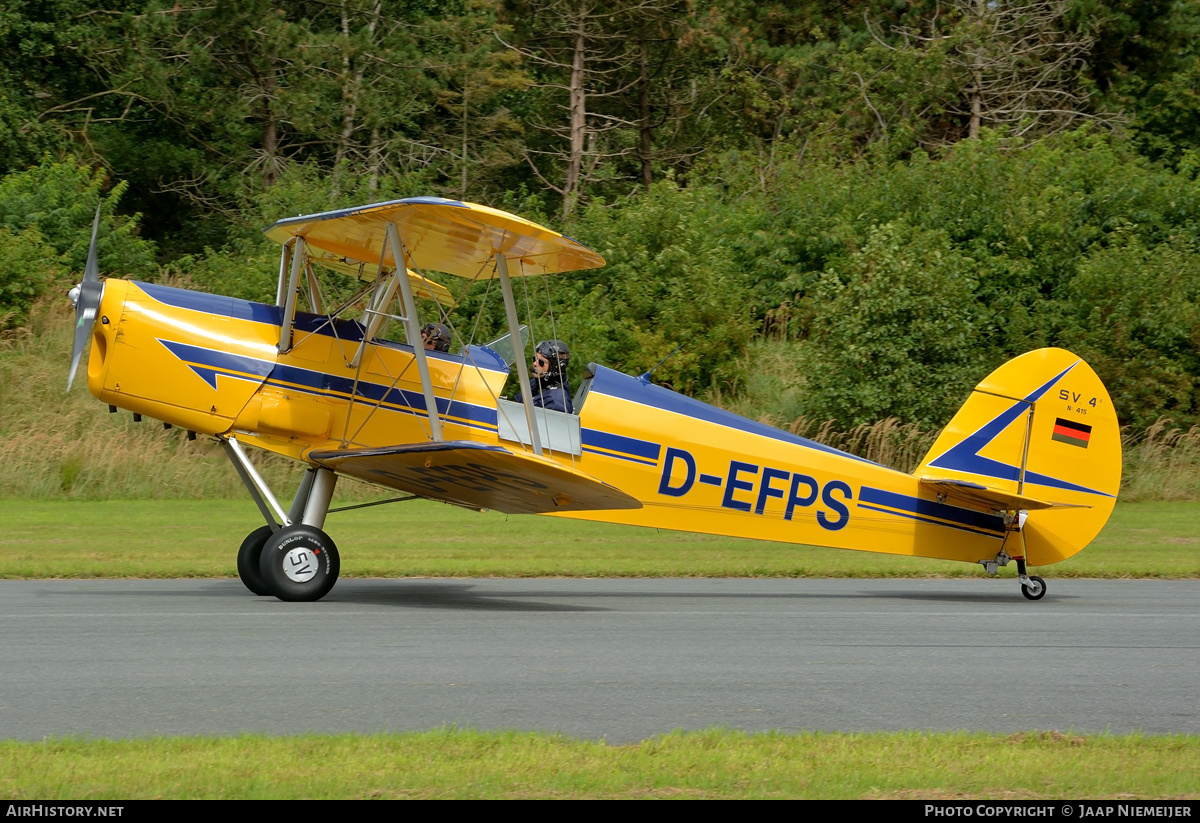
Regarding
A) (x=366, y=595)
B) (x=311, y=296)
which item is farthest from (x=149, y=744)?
(x=311, y=296)

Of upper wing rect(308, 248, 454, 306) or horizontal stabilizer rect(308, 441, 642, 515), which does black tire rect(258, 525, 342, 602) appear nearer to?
horizontal stabilizer rect(308, 441, 642, 515)

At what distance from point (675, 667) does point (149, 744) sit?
10.4ft

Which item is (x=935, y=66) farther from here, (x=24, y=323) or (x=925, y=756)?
(x=925, y=756)

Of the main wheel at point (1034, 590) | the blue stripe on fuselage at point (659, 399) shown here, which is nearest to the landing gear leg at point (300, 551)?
the blue stripe on fuselage at point (659, 399)

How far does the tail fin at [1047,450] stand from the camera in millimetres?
10703

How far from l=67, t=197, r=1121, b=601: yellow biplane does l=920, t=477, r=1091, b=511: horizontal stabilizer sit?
2 cm

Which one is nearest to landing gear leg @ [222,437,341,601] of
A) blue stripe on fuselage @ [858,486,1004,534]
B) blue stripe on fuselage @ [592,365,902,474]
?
blue stripe on fuselage @ [592,365,902,474]

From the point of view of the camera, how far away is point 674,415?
10.4 m

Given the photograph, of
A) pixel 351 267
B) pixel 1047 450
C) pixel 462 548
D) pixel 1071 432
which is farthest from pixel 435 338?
pixel 1071 432

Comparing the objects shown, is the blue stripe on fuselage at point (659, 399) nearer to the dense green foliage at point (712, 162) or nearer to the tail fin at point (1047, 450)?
the tail fin at point (1047, 450)

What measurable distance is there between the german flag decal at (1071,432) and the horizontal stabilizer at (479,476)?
3.99m

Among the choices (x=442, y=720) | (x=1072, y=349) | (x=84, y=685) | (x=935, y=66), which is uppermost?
(x=935, y=66)

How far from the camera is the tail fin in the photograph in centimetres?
1070

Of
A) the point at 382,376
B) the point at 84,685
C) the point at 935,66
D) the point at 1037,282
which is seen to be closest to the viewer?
the point at 84,685
